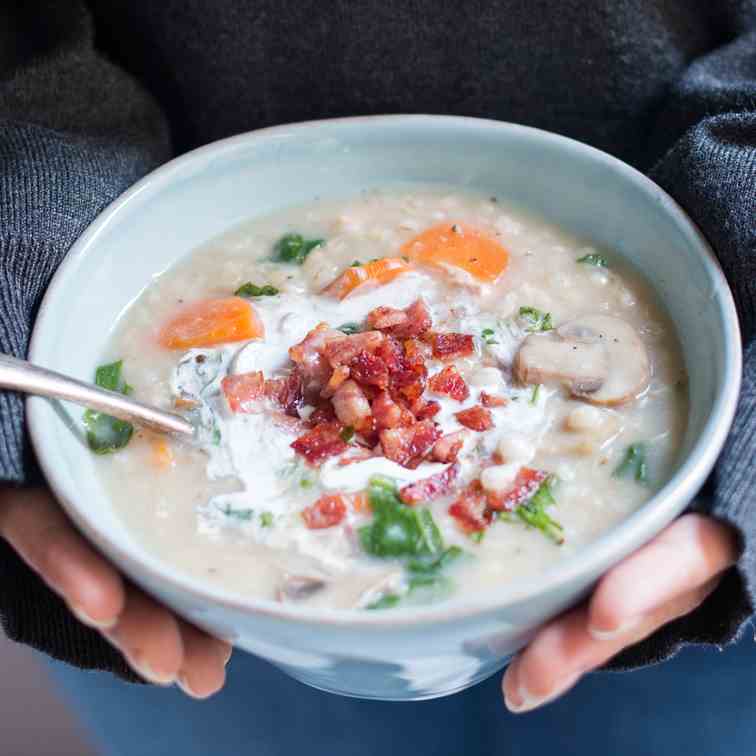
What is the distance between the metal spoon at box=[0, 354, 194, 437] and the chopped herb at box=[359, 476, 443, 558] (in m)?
0.25

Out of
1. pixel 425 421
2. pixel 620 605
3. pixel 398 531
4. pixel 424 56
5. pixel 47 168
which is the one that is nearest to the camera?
pixel 620 605

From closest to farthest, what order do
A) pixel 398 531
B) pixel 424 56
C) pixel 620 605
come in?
pixel 620 605 < pixel 398 531 < pixel 424 56

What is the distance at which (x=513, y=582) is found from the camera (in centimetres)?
95

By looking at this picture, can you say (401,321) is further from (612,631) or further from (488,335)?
(612,631)

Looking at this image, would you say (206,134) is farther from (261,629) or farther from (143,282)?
(261,629)

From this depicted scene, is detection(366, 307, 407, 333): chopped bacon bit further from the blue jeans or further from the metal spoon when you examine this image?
the blue jeans

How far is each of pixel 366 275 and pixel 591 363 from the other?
1.04ft

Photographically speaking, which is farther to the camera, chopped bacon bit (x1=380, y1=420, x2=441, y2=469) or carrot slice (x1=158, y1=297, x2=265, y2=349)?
carrot slice (x1=158, y1=297, x2=265, y2=349)

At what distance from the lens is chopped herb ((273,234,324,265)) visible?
144 cm

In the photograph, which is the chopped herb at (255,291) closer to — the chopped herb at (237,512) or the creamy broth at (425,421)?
the creamy broth at (425,421)

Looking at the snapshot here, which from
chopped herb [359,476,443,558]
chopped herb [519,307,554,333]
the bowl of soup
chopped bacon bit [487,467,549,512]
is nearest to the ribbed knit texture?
the bowl of soup

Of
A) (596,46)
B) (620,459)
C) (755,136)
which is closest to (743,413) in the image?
(620,459)

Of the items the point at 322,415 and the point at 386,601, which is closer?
the point at 386,601

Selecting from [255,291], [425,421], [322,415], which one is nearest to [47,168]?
[255,291]
